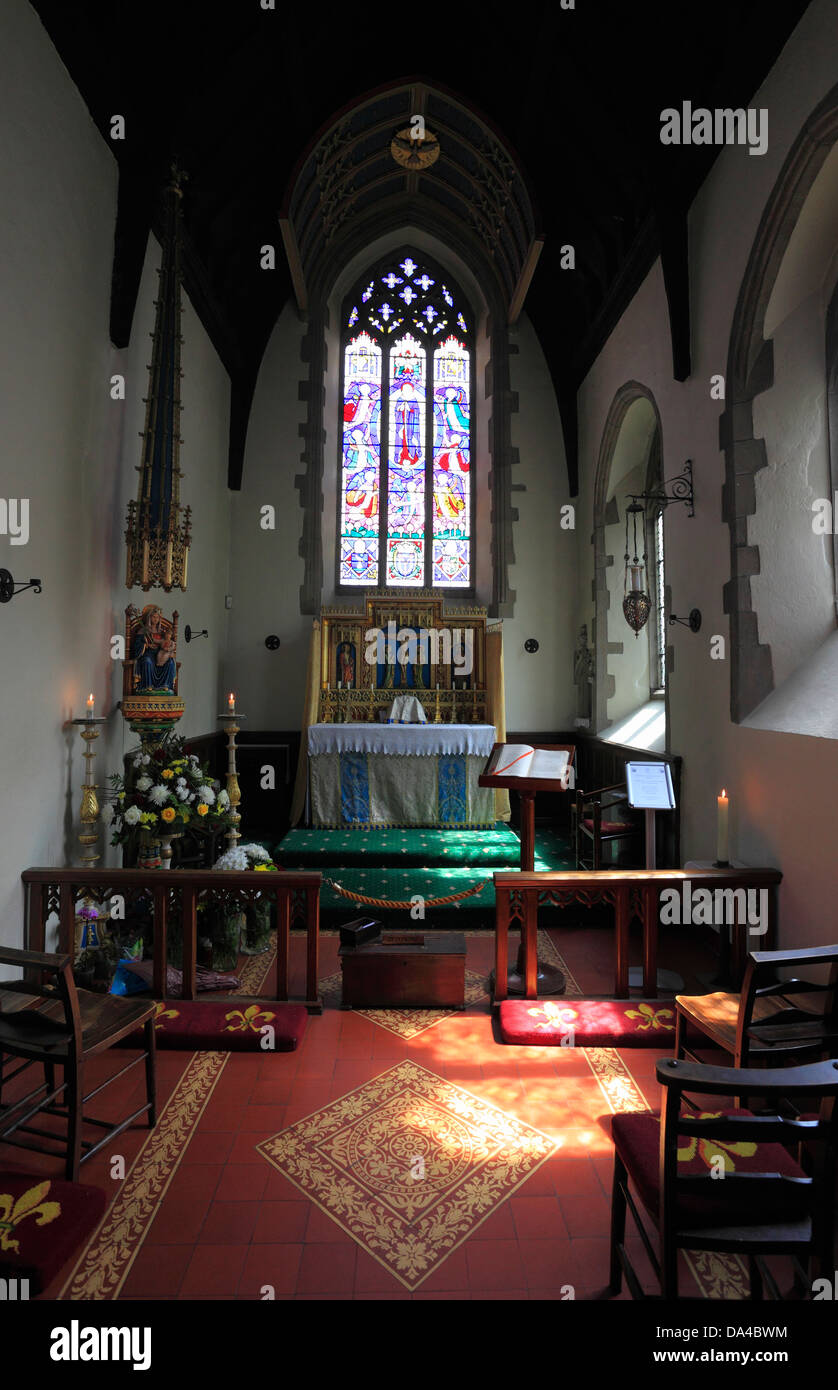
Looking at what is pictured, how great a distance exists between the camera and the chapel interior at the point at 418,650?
228 cm

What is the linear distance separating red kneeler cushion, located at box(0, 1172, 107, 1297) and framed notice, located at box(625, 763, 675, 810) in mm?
3068

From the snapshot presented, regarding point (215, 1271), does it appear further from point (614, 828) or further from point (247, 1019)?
point (614, 828)

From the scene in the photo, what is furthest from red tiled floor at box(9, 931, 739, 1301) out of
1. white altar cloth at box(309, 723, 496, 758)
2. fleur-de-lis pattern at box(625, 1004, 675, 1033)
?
white altar cloth at box(309, 723, 496, 758)

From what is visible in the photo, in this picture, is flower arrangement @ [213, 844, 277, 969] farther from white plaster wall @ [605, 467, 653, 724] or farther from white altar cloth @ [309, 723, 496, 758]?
white plaster wall @ [605, 467, 653, 724]

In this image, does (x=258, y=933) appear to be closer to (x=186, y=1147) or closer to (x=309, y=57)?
(x=186, y=1147)

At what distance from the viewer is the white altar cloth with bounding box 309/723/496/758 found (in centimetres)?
690

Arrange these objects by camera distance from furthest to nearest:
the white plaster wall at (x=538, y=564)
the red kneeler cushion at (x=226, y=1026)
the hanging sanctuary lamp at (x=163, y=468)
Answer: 1. the white plaster wall at (x=538, y=564)
2. the hanging sanctuary lamp at (x=163, y=468)
3. the red kneeler cushion at (x=226, y=1026)

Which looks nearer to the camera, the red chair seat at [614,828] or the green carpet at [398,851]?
the red chair seat at [614,828]

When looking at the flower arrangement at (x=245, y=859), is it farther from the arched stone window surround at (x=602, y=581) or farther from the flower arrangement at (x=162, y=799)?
the arched stone window surround at (x=602, y=581)

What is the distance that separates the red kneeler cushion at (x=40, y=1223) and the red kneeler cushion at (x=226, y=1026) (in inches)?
50.4

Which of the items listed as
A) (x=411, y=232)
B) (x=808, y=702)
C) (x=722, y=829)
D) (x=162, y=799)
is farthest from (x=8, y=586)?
(x=411, y=232)

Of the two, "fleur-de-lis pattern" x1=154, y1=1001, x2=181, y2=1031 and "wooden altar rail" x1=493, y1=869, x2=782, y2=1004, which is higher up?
"wooden altar rail" x1=493, y1=869, x2=782, y2=1004

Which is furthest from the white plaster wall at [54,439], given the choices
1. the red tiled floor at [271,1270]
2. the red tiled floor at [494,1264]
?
the red tiled floor at [494,1264]
